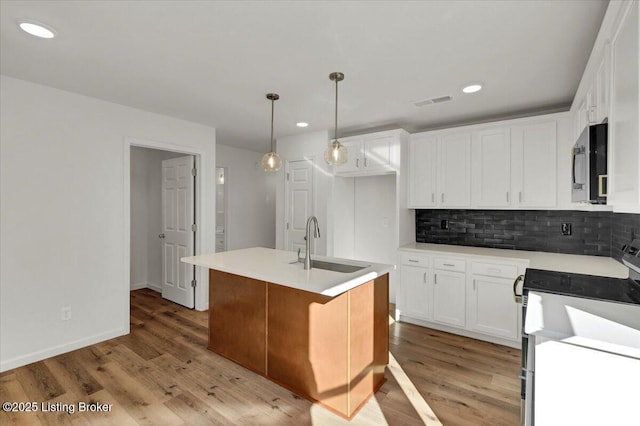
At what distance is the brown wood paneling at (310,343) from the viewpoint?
204 centimetres

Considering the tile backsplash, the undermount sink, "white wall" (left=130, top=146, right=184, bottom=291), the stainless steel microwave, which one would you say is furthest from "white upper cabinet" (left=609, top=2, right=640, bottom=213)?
"white wall" (left=130, top=146, right=184, bottom=291)

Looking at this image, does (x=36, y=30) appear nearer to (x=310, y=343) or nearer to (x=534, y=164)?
(x=310, y=343)

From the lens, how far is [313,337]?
212cm

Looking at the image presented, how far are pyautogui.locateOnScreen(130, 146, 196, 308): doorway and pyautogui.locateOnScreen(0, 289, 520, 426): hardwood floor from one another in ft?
4.15

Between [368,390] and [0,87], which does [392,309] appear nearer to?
[368,390]

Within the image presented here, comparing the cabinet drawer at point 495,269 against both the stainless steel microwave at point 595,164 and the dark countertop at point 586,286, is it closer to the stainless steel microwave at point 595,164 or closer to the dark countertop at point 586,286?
the dark countertop at point 586,286

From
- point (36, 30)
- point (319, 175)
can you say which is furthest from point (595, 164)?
point (36, 30)

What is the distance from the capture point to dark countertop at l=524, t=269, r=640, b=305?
65.8 inches

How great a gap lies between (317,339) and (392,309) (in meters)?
2.33

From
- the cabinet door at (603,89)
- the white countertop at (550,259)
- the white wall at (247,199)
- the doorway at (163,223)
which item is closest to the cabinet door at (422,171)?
the white countertop at (550,259)

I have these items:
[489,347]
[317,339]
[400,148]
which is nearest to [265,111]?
[400,148]

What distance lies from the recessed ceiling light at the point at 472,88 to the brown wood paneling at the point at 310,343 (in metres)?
2.12

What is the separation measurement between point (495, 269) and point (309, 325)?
206cm

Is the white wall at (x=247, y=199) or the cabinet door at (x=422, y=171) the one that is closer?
the cabinet door at (x=422, y=171)
